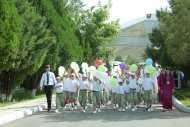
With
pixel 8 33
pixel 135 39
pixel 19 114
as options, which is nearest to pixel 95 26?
pixel 135 39

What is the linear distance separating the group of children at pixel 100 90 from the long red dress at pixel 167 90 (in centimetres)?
55

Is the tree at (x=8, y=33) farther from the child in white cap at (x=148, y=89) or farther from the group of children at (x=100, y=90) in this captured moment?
the child in white cap at (x=148, y=89)

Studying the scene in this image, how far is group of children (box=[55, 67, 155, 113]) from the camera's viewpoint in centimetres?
1935

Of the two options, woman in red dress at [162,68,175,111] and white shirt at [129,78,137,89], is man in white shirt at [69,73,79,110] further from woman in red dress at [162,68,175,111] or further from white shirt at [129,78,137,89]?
woman in red dress at [162,68,175,111]

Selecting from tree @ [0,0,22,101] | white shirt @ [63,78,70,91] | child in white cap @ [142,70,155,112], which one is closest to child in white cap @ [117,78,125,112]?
child in white cap @ [142,70,155,112]

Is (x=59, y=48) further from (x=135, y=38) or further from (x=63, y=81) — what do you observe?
(x=135, y=38)

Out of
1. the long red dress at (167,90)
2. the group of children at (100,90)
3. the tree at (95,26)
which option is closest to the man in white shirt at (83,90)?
the group of children at (100,90)

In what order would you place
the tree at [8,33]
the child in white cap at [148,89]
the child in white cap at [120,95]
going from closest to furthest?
1. the child in white cap at [148,89]
2. the child in white cap at [120,95]
3. the tree at [8,33]

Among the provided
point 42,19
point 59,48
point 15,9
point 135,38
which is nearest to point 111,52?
point 135,38

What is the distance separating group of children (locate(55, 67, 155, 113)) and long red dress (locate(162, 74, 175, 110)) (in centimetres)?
55

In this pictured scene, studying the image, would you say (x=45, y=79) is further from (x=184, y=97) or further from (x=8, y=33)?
(x=184, y=97)

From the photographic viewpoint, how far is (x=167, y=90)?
64.8 ft

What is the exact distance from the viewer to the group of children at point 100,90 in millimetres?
19353

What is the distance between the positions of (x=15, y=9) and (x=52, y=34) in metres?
9.22
